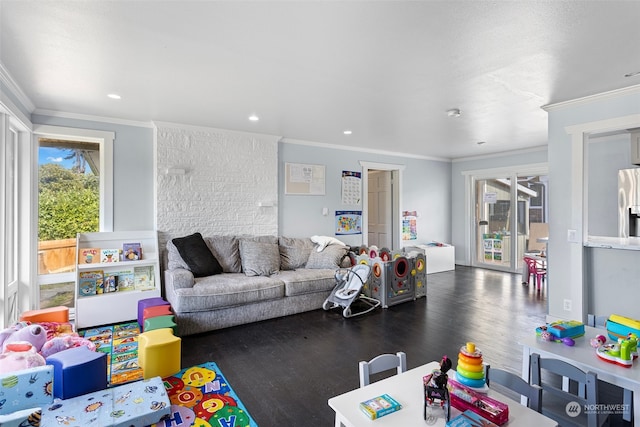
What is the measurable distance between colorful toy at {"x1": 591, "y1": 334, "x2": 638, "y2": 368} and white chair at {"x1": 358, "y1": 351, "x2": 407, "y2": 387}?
1.16 m

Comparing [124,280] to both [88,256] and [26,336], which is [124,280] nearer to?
[88,256]

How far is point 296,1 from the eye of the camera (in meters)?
1.83

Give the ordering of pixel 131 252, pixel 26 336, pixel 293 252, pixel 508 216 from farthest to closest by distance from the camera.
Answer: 1. pixel 508 216
2. pixel 293 252
3. pixel 131 252
4. pixel 26 336

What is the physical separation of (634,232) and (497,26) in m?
4.36

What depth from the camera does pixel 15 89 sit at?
3104 mm

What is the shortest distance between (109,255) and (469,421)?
432 cm

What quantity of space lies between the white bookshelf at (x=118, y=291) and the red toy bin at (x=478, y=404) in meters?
3.77

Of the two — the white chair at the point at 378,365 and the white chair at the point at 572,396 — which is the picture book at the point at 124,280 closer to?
the white chair at the point at 378,365

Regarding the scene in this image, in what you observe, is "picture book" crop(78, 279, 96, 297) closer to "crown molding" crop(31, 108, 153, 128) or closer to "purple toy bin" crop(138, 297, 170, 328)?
"purple toy bin" crop(138, 297, 170, 328)

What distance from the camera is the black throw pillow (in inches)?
162

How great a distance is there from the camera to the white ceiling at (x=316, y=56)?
1.95 metres

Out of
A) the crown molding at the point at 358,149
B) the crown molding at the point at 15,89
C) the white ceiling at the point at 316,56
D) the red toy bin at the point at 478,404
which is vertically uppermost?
the crown molding at the point at 358,149

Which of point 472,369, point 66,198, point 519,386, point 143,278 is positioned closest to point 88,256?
point 143,278

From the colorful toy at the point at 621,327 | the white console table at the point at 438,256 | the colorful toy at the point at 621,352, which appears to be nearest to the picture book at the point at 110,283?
the colorful toy at the point at 621,352
